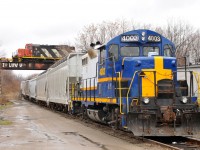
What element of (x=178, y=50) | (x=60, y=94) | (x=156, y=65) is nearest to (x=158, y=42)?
(x=156, y=65)

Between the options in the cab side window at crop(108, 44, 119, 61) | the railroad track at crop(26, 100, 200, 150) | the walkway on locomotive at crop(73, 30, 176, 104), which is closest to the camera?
the railroad track at crop(26, 100, 200, 150)

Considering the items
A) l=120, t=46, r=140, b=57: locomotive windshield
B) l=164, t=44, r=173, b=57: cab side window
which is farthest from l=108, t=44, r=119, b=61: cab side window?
l=164, t=44, r=173, b=57: cab side window

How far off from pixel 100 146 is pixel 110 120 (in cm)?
334

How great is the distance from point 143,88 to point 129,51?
5.68 feet

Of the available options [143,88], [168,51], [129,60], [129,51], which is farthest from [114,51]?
[168,51]

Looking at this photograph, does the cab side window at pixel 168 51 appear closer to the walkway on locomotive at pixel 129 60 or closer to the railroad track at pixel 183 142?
the walkway on locomotive at pixel 129 60

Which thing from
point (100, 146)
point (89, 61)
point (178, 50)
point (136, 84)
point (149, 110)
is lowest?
point (100, 146)

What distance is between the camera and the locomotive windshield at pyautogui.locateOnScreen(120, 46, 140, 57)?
13414 millimetres

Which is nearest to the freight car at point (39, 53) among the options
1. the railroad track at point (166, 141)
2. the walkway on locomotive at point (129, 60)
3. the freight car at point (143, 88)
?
the freight car at point (143, 88)

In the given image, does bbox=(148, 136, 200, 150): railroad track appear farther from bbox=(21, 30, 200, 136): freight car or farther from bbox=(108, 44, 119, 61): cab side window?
bbox=(108, 44, 119, 61): cab side window

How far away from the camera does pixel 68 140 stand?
1263cm

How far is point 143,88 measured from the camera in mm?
12445

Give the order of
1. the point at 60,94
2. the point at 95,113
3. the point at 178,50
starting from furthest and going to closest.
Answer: the point at 178,50 → the point at 60,94 → the point at 95,113

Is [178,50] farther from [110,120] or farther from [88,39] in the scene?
[110,120]
